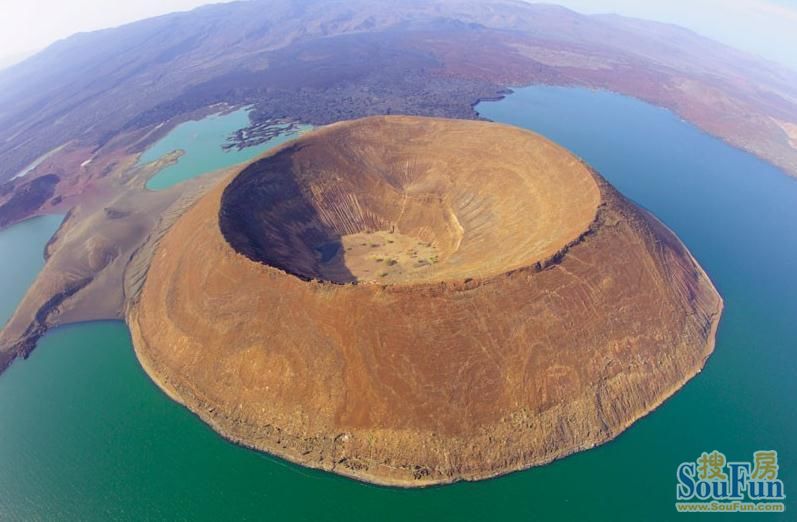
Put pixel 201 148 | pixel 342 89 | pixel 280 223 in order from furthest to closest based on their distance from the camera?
pixel 342 89
pixel 201 148
pixel 280 223

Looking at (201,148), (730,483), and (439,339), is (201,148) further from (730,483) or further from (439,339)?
(730,483)

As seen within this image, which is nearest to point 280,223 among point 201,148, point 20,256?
point 20,256

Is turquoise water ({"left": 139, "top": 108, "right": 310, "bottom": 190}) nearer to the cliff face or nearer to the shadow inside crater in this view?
the shadow inside crater

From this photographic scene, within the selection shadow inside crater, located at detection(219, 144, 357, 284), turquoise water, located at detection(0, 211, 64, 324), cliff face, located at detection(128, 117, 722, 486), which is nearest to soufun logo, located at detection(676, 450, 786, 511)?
cliff face, located at detection(128, 117, 722, 486)

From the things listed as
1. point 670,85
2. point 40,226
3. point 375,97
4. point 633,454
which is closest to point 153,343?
point 633,454

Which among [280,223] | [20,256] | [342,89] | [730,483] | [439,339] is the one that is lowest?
[730,483]

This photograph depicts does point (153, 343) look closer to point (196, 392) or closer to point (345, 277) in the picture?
point (196, 392)
